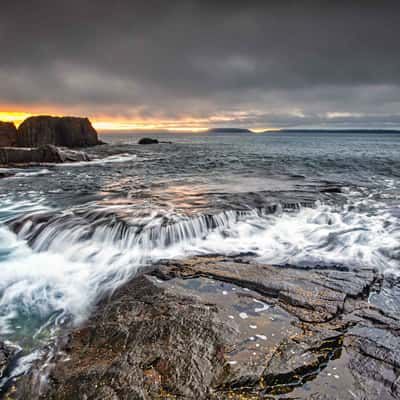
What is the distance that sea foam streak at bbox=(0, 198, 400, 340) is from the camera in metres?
6.05

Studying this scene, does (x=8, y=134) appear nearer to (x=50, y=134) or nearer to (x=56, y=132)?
(x=50, y=134)

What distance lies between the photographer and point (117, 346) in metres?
4.05

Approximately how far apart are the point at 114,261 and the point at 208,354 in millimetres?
4299

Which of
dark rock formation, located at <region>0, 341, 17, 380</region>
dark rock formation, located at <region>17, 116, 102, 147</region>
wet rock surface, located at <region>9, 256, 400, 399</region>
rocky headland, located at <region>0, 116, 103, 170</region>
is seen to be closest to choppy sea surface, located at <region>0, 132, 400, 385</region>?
dark rock formation, located at <region>0, 341, 17, 380</region>

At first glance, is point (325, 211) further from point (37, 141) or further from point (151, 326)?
point (37, 141)

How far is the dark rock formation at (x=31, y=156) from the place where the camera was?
26.0 m

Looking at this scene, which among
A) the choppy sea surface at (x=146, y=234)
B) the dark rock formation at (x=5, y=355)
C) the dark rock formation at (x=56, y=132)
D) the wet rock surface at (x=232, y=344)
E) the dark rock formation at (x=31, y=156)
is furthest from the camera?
the dark rock formation at (x=56, y=132)

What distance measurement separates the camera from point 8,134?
4756 cm

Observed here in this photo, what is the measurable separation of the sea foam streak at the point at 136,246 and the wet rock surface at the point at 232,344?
3.72 ft

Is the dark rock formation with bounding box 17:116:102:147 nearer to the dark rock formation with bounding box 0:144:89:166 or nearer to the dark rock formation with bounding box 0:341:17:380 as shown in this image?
the dark rock formation with bounding box 0:144:89:166

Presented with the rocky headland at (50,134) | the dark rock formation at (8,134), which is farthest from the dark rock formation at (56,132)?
the dark rock formation at (8,134)

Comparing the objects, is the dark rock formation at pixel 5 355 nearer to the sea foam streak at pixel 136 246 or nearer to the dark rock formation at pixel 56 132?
the sea foam streak at pixel 136 246

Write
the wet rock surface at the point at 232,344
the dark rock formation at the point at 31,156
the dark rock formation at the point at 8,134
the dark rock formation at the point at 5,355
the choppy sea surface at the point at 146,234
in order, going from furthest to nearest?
1. the dark rock formation at the point at 8,134
2. the dark rock formation at the point at 31,156
3. the choppy sea surface at the point at 146,234
4. the dark rock formation at the point at 5,355
5. the wet rock surface at the point at 232,344

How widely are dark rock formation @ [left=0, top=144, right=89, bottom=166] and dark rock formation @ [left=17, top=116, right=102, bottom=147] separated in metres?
25.5
